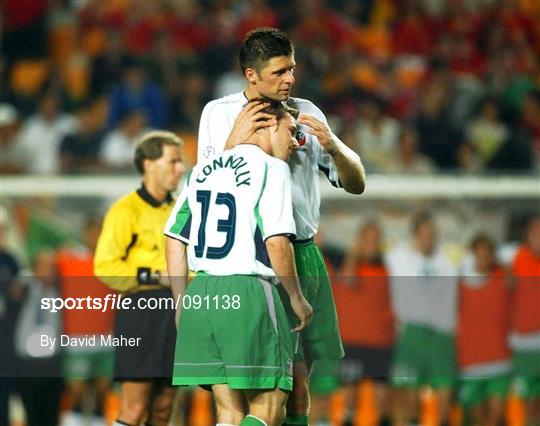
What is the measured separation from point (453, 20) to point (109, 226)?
7.83 metres

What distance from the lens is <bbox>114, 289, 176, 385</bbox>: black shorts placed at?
5.75m

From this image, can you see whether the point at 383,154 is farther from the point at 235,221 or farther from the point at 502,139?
the point at 235,221

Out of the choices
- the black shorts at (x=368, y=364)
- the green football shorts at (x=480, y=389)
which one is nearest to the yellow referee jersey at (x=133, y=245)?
the black shorts at (x=368, y=364)

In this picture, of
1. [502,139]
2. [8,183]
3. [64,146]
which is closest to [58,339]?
[8,183]

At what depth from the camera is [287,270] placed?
5.16 metres

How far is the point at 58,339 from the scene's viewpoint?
6.02 metres

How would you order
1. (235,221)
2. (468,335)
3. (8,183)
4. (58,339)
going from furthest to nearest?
(8,183)
(468,335)
(58,339)
(235,221)

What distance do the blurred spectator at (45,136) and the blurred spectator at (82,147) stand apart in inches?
2.2

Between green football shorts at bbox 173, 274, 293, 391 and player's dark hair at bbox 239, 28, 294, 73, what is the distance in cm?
82

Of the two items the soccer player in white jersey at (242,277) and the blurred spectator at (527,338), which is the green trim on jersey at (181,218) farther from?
the blurred spectator at (527,338)

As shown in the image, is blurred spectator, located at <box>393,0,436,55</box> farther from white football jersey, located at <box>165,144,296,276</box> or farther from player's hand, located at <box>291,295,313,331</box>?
white football jersey, located at <box>165,144,296,276</box>

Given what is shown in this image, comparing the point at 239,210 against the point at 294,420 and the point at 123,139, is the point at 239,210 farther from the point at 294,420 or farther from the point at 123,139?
the point at 123,139

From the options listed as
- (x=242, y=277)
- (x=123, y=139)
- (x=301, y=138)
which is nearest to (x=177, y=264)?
(x=242, y=277)

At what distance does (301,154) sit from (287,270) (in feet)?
1.92
